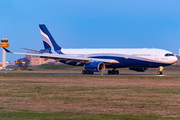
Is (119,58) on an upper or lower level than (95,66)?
upper

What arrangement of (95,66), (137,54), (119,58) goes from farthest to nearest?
(119,58), (137,54), (95,66)

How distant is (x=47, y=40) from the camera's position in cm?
4862

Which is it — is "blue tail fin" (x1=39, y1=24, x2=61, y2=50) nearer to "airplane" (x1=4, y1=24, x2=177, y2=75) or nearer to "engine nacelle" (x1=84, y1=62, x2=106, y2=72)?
"airplane" (x1=4, y1=24, x2=177, y2=75)

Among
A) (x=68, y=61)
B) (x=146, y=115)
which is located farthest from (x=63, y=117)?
(x=68, y=61)

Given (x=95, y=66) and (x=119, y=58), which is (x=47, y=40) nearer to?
(x=95, y=66)

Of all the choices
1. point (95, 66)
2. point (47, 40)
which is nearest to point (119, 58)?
point (95, 66)

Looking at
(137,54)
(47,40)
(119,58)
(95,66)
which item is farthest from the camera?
(47,40)

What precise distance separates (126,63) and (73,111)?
29.8 metres

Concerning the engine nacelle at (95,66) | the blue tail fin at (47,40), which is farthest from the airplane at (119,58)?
the blue tail fin at (47,40)

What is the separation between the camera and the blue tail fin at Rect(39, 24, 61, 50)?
48219 millimetres


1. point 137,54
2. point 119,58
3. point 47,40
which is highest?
point 47,40

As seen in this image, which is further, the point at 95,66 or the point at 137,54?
the point at 137,54

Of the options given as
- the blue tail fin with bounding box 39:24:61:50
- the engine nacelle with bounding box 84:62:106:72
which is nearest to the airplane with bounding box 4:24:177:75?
the engine nacelle with bounding box 84:62:106:72

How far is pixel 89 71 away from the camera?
41.5 meters
